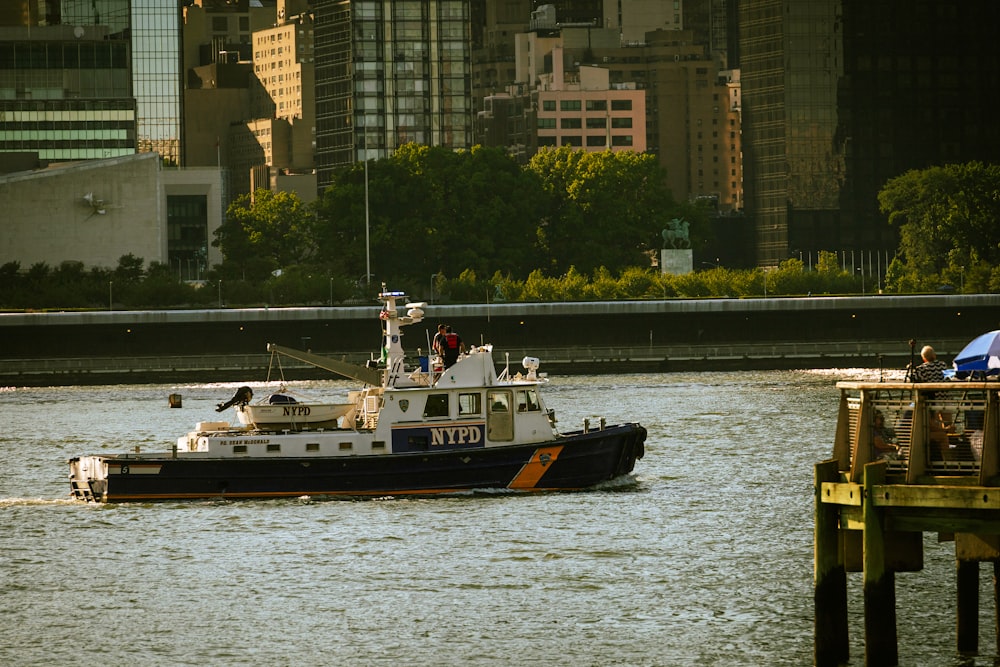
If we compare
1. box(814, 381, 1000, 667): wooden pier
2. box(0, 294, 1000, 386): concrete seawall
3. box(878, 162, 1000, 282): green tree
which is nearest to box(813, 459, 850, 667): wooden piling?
box(814, 381, 1000, 667): wooden pier

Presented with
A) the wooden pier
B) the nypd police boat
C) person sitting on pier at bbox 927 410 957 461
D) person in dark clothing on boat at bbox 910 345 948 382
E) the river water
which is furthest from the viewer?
the nypd police boat

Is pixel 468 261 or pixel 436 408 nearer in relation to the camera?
pixel 436 408

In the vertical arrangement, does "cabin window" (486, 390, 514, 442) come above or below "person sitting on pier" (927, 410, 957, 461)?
below

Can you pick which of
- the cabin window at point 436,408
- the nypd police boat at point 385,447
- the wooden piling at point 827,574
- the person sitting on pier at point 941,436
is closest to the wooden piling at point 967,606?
the wooden piling at point 827,574

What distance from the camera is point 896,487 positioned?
Answer: 31.2 m

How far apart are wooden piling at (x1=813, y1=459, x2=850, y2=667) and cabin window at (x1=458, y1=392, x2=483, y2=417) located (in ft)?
83.0

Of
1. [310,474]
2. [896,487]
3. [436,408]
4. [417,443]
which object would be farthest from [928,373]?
[310,474]

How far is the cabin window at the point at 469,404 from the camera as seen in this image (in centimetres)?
5806

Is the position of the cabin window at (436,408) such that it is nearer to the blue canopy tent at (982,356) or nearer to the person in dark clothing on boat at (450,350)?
the person in dark clothing on boat at (450,350)

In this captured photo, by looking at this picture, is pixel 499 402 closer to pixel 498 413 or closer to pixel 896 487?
pixel 498 413

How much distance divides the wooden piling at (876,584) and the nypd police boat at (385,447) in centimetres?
2593

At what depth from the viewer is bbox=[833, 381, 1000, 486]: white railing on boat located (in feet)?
104

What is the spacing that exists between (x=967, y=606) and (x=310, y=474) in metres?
25.9

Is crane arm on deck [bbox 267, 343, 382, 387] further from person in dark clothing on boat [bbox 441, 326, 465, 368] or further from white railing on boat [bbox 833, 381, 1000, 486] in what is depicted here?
white railing on boat [bbox 833, 381, 1000, 486]
